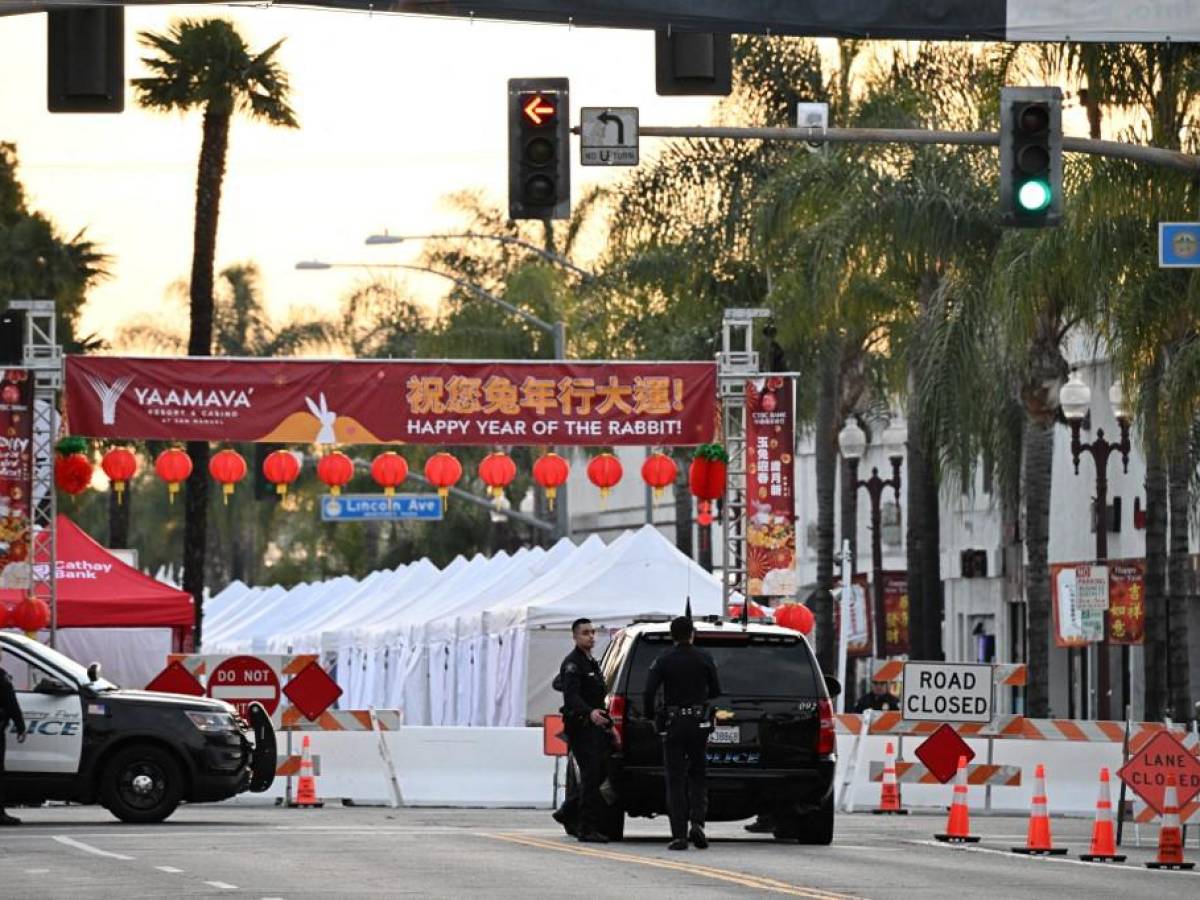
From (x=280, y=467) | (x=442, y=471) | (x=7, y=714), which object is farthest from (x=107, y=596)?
(x=7, y=714)

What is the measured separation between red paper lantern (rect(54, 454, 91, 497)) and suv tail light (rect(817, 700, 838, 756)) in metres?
17.4

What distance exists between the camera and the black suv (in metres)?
22.8

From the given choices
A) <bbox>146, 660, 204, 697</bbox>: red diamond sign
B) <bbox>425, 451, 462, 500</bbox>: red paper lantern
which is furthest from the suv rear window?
<bbox>425, 451, 462, 500</bbox>: red paper lantern

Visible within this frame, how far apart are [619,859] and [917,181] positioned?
24.6 m

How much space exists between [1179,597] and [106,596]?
15.3 m

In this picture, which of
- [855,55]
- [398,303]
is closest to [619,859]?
[855,55]

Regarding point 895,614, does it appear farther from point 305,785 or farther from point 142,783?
point 142,783

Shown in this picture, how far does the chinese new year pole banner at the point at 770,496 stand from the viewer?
38156 millimetres

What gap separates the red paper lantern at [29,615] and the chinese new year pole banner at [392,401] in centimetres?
225

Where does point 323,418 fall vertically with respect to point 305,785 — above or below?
above

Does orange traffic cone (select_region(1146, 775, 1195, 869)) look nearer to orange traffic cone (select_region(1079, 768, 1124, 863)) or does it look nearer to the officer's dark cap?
orange traffic cone (select_region(1079, 768, 1124, 863))

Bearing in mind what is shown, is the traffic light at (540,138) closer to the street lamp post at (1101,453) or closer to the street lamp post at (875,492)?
the street lamp post at (1101,453)

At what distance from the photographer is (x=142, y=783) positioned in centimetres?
2736

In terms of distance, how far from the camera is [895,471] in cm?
6894
